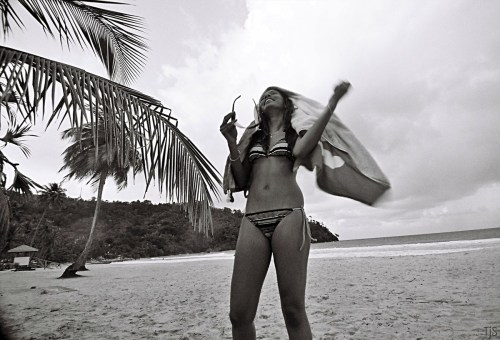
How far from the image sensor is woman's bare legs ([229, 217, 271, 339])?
5.49 ft

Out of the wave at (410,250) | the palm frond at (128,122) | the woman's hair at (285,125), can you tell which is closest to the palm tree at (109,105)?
the palm frond at (128,122)

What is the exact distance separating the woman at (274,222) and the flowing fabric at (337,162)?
84mm

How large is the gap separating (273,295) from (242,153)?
221 inches

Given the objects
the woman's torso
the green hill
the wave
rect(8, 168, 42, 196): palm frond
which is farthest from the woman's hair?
the green hill

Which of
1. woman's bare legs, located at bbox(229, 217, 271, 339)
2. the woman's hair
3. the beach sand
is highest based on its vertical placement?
the woman's hair

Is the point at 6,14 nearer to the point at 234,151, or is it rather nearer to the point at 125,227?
the point at 234,151

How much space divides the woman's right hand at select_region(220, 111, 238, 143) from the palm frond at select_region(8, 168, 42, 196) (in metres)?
5.77

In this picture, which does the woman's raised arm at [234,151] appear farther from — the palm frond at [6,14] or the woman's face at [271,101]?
the palm frond at [6,14]

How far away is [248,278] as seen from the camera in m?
1.71

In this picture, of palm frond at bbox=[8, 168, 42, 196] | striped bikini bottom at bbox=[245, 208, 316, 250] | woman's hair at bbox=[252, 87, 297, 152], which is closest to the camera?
striped bikini bottom at bbox=[245, 208, 316, 250]

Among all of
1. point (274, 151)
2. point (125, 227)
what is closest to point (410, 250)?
point (274, 151)

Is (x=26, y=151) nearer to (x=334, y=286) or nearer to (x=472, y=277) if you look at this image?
(x=334, y=286)

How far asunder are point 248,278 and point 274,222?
31 cm

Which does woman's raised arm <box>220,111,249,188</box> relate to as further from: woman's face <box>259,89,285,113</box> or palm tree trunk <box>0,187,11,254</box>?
palm tree trunk <box>0,187,11,254</box>
